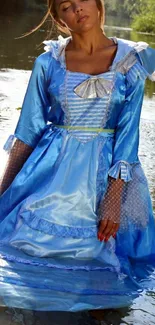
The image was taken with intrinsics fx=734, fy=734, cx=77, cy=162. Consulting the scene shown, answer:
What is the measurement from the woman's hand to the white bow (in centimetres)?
37

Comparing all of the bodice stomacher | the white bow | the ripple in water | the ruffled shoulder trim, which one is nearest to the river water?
the ripple in water

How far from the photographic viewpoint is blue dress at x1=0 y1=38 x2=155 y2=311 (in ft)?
9.86

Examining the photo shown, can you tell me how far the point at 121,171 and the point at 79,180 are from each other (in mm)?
180

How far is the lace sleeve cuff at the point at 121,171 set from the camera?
3060 mm

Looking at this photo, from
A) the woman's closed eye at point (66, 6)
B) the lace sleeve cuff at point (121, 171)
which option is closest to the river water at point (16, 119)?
the lace sleeve cuff at point (121, 171)

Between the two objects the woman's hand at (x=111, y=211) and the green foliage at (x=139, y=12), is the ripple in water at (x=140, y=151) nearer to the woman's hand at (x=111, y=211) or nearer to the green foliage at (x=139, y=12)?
the woman's hand at (x=111, y=211)

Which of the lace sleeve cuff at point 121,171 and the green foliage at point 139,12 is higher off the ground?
the lace sleeve cuff at point 121,171

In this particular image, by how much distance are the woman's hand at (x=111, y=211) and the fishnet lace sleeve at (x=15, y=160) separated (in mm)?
437

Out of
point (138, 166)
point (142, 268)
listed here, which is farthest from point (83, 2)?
point (142, 268)

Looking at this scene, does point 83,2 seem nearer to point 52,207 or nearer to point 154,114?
point 52,207

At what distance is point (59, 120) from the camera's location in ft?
10.4

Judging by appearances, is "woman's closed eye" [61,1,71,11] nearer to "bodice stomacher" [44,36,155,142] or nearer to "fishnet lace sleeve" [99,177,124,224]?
"bodice stomacher" [44,36,155,142]

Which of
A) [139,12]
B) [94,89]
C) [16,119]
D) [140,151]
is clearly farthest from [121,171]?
[139,12]

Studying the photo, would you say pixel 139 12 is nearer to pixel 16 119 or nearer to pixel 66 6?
pixel 16 119
